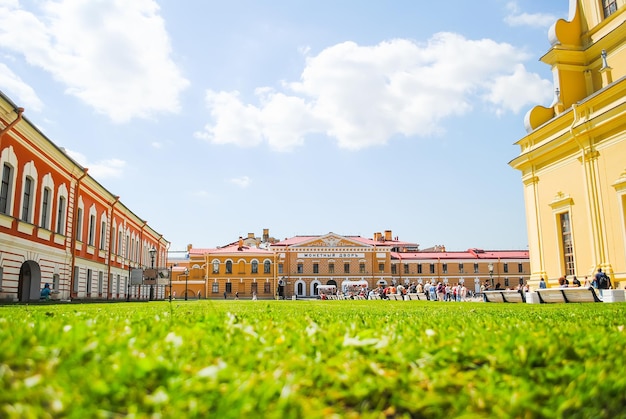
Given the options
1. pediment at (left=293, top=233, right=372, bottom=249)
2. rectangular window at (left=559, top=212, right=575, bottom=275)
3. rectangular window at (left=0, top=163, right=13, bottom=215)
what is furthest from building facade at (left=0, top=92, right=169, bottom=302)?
pediment at (left=293, top=233, right=372, bottom=249)

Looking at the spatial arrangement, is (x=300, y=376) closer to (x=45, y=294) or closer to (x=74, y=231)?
(x=45, y=294)

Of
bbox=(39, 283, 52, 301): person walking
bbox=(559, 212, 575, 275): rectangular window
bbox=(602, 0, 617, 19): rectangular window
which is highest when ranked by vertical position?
bbox=(602, 0, 617, 19): rectangular window

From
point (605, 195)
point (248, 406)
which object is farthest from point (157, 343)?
point (605, 195)

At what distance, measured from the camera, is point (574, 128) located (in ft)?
66.4

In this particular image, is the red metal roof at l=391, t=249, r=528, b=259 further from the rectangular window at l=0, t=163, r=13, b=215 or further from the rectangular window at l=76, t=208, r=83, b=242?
the rectangular window at l=0, t=163, r=13, b=215

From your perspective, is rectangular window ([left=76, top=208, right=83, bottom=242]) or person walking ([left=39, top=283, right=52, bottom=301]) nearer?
person walking ([left=39, top=283, right=52, bottom=301])

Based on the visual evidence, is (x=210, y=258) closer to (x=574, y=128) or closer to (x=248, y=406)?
(x=574, y=128)

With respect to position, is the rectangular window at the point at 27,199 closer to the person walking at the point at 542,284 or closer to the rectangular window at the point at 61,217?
the rectangular window at the point at 61,217

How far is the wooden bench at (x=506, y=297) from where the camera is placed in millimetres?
19633

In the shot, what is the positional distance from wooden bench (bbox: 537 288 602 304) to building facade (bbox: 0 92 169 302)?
801 inches

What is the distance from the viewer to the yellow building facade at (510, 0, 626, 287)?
61.9 ft

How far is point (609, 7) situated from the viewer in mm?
22234

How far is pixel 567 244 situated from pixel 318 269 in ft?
160

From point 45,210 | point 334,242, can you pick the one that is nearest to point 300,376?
point 45,210
